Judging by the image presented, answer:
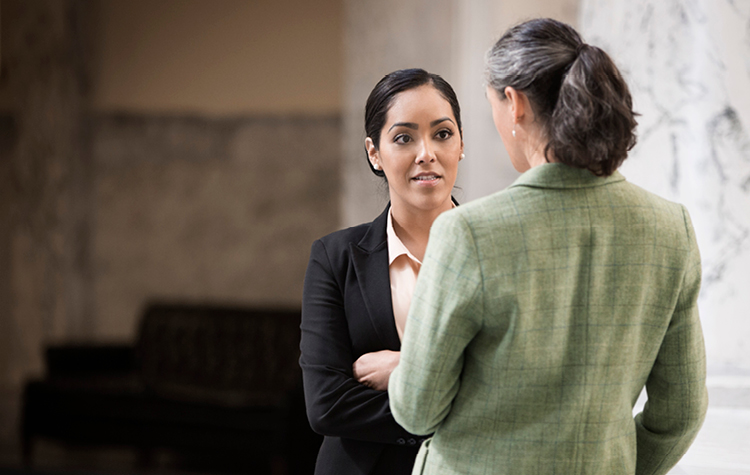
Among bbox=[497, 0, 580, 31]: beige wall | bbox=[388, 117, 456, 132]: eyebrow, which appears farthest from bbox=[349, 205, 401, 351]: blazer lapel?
bbox=[497, 0, 580, 31]: beige wall

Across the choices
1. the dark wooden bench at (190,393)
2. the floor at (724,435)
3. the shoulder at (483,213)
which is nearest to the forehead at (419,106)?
the shoulder at (483,213)

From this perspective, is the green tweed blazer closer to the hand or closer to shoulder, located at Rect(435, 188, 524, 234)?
shoulder, located at Rect(435, 188, 524, 234)

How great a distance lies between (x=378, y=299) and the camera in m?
1.51

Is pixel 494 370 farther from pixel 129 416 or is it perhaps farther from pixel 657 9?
pixel 129 416

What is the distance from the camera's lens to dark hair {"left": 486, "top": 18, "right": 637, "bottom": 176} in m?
1.05

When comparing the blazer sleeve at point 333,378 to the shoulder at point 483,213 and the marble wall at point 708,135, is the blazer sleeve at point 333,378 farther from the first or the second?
the marble wall at point 708,135

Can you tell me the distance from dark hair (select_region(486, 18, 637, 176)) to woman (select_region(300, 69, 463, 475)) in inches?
14.4

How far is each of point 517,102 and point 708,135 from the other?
1.47 m

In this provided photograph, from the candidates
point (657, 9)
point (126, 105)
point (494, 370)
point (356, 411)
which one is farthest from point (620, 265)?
point (126, 105)

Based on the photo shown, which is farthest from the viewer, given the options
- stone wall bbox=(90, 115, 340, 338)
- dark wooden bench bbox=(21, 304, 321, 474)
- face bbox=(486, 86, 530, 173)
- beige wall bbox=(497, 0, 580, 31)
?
stone wall bbox=(90, 115, 340, 338)

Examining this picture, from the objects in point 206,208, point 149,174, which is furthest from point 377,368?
point 149,174

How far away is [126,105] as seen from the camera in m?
6.91

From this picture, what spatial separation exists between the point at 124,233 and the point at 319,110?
2.41 meters

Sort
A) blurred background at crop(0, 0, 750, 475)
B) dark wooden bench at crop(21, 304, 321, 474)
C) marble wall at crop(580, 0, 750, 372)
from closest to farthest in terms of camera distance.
→ marble wall at crop(580, 0, 750, 372) → dark wooden bench at crop(21, 304, 321, 474) → blurred background at crop(0, 0, 750, 475)
